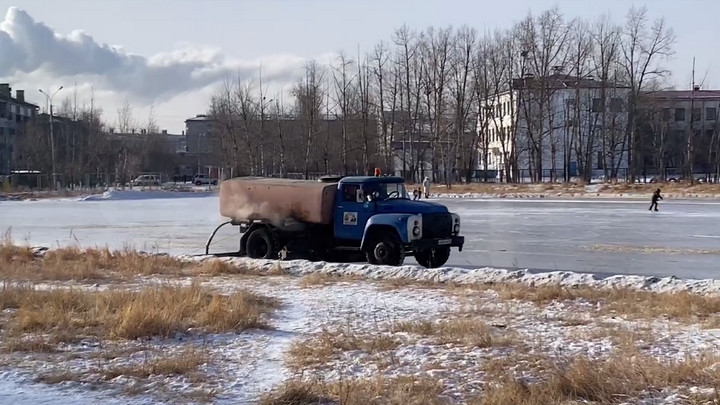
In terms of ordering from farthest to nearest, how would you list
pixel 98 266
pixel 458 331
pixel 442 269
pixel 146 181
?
1. pixel 146 181
2. pixel 98 266
3. pixel 442 269
4. pixel 458 331

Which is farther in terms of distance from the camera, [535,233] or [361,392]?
[535,233]

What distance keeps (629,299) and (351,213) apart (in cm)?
848

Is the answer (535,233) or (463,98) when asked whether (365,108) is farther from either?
(535,233)

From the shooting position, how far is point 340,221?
67.4ft

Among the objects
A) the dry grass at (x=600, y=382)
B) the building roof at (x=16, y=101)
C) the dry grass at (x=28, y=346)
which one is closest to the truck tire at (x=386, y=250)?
the dry grass at (x=28, y=346)

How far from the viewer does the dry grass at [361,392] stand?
719 cm

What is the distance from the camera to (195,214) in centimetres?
4134

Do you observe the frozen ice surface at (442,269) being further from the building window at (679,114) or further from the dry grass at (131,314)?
the building window at (679,114)

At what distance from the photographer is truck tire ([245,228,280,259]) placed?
840 inches

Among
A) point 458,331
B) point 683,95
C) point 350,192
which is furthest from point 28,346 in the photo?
point 683,95

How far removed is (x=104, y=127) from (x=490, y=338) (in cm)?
10584

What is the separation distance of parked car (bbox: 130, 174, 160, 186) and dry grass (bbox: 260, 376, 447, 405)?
83.6m

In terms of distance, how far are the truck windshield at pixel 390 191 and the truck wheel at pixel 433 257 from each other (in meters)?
1.68

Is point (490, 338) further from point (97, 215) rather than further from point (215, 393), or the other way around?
point (97, 215)
